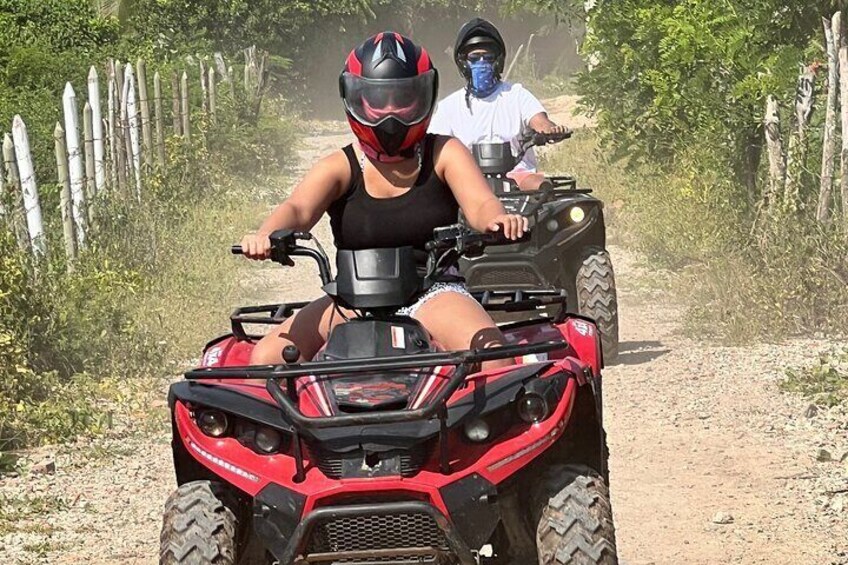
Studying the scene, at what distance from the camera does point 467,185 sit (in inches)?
239

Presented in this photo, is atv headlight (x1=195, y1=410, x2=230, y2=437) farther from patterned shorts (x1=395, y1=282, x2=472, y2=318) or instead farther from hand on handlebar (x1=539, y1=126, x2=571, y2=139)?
hand on handlebar (x1=539, y1=126, x2=571, y2=139)

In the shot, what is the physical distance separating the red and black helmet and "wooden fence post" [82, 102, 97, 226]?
762 cm

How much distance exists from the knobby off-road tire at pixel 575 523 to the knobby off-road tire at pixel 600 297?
5.84m

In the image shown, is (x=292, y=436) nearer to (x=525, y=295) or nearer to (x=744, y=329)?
(x=525, y=295)

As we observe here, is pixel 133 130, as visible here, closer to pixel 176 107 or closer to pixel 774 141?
pixel 176 107

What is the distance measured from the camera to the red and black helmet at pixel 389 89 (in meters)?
5.74

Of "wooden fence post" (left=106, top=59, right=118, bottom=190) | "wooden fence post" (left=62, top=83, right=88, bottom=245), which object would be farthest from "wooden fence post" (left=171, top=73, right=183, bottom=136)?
"wooden fence post" (left=62, top=83, right=88, bottom=245)

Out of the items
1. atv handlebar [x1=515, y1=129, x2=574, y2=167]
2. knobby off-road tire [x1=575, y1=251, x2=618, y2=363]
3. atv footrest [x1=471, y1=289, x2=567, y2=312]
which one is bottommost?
knobby off-road tire [x1=575, y1=251, x2=618, y2=363]

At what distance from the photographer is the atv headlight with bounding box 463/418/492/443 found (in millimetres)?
4996

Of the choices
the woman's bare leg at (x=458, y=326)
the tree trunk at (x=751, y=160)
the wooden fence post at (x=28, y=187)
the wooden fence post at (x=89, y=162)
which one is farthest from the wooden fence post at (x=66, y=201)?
the woman's bare leg at (x=458, y=326)

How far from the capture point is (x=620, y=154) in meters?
19.0

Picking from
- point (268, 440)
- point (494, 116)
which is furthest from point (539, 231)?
point (268, 440)

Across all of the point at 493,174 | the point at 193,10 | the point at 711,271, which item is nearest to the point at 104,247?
the point at 493,174

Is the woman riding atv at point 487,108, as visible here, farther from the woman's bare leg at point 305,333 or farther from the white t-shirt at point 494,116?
the woman's bare leg at point 305,333
